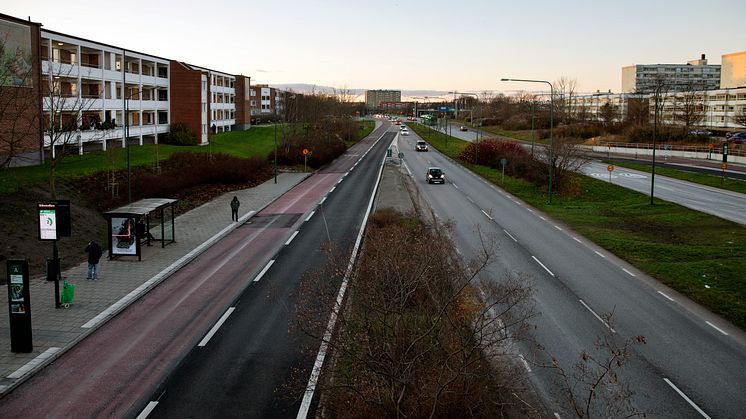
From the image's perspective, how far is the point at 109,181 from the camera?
1453 inches

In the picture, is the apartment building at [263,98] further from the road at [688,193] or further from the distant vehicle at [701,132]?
the road at [688,193]

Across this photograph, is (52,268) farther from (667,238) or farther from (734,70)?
(734,70)

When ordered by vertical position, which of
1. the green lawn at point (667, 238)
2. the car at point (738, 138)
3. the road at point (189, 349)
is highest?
the car at point (738, 138)

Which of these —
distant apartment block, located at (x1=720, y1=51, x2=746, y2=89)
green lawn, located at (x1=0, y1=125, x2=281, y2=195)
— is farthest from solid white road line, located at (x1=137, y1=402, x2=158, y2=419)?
distant apartment block, located at (x1=720, y1=51, x2=746, y2=89)

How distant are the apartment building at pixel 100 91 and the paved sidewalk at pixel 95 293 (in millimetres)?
11077

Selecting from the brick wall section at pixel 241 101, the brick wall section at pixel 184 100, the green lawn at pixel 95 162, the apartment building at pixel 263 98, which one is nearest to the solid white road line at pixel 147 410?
the green lawn at pixel 95 162

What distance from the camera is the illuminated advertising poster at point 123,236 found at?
24.8 metres

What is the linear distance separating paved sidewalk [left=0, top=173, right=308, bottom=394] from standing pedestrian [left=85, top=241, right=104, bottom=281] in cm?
27

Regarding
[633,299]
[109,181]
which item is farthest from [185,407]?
[109,181]

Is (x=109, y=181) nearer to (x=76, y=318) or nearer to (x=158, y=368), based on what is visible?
(x=76, y=318)

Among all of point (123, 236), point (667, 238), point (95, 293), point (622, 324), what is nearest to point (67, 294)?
point (95, 293)

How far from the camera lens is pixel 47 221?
1845cm

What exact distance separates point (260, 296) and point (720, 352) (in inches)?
516

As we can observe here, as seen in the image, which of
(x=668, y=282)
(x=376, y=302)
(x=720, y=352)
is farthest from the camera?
(x=668, y=282)
